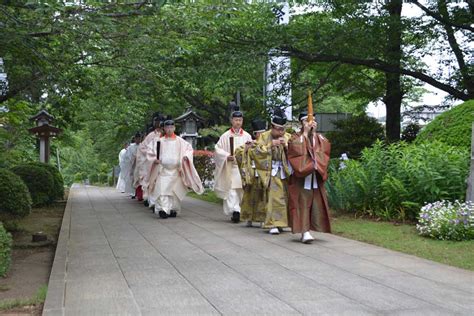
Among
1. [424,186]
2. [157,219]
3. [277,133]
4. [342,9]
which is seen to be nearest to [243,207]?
[277,133]

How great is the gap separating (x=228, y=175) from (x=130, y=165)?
8.16 meters

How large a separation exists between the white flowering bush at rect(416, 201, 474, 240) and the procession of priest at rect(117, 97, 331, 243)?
1532 mm

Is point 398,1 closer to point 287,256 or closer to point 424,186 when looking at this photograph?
point 424,186

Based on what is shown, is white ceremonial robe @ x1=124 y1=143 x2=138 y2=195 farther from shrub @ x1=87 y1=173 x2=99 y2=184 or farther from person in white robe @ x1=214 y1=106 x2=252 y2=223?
shrub @ x1=87 y1=173 x2=99 y2=184

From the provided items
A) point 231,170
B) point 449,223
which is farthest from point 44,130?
point 449,223

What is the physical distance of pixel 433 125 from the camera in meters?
12.1

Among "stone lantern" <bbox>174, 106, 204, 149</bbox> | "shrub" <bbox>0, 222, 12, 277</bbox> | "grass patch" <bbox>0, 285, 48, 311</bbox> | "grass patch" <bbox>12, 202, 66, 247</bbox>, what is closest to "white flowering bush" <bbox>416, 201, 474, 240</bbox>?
"grass patch" <bbox>0, 285, 48, 311</bbox>

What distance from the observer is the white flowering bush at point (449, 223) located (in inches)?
321

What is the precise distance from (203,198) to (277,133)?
29.8 feet

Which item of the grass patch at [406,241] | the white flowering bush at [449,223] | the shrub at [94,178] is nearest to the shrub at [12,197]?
the grass patch at [406,241]

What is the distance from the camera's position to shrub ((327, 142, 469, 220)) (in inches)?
391

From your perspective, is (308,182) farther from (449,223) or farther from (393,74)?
(393,74)

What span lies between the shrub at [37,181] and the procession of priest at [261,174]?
2647 millimetres

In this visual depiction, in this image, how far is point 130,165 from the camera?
18.8 m
